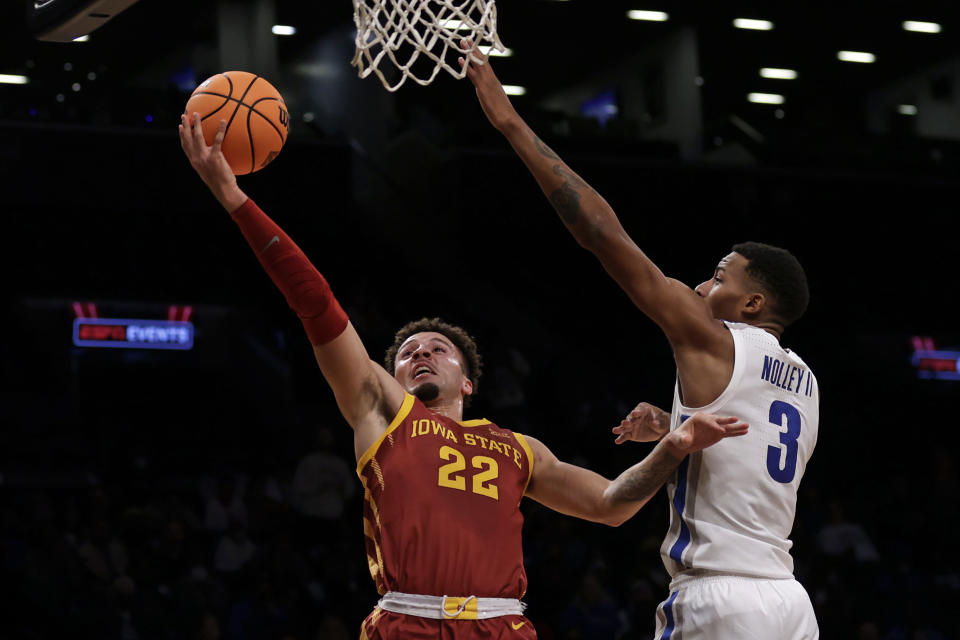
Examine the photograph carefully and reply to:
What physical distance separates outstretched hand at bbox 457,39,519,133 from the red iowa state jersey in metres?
1.12

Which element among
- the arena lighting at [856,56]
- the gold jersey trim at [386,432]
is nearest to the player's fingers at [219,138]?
the gold jersey trim at [386,432]

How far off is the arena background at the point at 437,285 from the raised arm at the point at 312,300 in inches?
214

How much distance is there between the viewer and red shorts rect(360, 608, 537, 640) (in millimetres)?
4023

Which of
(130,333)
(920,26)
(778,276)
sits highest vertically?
(920,26)

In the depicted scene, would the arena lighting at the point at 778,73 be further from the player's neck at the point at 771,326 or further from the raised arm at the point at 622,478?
the player's neck at the point at 771,326

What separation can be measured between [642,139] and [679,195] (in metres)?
0.99

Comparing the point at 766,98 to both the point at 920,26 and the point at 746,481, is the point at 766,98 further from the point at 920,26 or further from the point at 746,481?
the point at 746,481

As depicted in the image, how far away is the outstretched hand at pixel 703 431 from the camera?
3459 millimetres

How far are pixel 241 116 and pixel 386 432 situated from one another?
1205 millimetres

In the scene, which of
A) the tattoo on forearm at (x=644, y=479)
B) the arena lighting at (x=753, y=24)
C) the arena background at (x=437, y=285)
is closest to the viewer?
the tattoo on forearm at (x=644, y=479)

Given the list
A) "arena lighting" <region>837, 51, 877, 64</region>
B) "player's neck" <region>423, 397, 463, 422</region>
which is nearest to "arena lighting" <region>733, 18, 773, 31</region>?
"arena lighting" <region>837, 51, 877, 64</region>

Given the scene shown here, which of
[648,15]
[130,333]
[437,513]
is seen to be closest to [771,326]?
[437,513]

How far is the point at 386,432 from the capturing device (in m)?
4.25

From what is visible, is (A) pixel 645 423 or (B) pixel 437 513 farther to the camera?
(A) pixel 645 423
